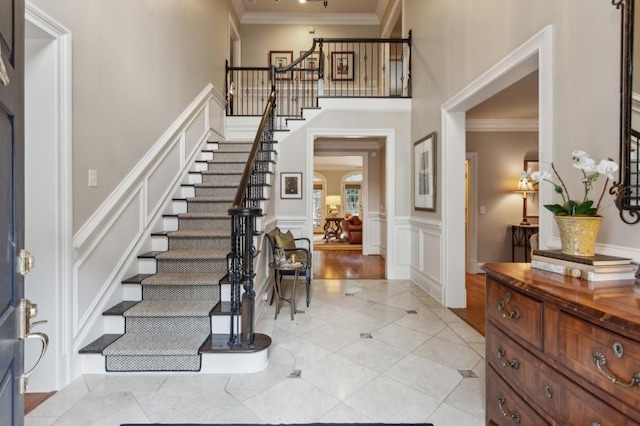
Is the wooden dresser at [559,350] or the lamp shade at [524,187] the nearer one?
the wooden dresser at [559,350]

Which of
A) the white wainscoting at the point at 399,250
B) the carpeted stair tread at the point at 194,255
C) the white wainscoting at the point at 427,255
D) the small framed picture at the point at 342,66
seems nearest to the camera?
the carpeted stair tread at the point at 194,255

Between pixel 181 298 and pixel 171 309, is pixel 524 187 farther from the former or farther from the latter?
pixel 171 309

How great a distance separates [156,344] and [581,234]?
2.71 metres

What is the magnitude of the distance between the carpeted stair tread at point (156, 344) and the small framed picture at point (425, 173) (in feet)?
10.2

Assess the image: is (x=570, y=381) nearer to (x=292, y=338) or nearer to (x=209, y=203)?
(x=292, y=338)

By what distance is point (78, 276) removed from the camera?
2.19 m

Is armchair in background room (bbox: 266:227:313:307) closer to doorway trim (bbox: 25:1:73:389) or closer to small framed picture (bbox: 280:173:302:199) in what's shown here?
small framed picture (bbox: 280:173:302:199)

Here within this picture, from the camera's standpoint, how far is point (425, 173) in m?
4.28

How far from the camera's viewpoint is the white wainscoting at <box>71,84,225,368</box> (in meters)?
2.25

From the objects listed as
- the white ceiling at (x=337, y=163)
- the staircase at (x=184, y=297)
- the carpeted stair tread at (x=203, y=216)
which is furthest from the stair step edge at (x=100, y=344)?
the white ceiling at (x=337, y=163)

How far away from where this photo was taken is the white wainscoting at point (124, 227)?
225 centimetres

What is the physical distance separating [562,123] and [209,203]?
137 inches

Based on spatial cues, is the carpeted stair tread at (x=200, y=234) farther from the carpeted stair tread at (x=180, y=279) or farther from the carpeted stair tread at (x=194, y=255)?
the carpeted stair tread at (x=180, y=279)

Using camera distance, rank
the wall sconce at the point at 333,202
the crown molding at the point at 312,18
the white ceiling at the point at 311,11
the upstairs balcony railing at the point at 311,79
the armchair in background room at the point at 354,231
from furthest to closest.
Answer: the wall sconce at the point at 333,202 < the armchair in background room at the point at 354,231 < the crown molding at the point at 312,18 < the white ceiling at the point at 311,11 < the upstairs balcony railing at the point at 311,79
